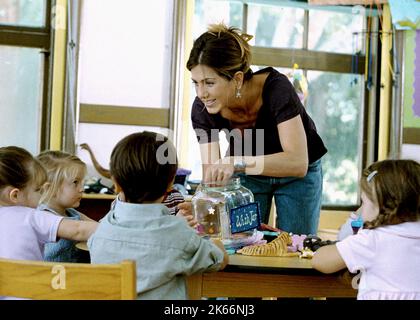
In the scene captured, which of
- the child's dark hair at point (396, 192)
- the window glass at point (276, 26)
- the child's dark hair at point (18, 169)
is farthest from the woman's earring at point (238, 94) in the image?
the window glass at point (276, 26)

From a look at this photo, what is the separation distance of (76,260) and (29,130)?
2.61 meters

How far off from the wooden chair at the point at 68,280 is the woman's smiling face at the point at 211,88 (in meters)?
1.00

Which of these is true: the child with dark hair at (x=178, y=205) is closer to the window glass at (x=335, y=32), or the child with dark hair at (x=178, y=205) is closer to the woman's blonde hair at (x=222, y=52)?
the woman's blonde hair at (x=222, y=52)

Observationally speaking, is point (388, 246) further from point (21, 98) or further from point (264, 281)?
point (21, 98)

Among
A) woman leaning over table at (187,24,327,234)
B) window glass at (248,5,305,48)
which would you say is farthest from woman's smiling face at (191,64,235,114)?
window glass at (248,5,305,48)

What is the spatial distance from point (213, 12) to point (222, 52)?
9.10 ft

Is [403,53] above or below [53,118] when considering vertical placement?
above

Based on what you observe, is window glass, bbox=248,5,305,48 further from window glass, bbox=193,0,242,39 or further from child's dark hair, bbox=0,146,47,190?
child's dark hair, bbox=0,146,47,190

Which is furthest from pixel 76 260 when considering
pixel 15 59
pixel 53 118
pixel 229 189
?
pixel 15 59

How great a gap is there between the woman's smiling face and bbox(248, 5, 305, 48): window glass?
109 inches

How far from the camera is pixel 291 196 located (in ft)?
8.05

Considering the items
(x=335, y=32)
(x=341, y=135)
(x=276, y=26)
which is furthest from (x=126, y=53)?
(x=341, y=135)

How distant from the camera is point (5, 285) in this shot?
1450 mm
